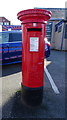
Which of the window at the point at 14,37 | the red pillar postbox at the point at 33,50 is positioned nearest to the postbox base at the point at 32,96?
the red pillar postbox at the point at 33,50

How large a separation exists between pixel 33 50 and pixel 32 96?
3.25ft

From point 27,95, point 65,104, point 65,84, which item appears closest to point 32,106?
point 27,95

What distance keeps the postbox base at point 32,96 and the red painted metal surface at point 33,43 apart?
86mm

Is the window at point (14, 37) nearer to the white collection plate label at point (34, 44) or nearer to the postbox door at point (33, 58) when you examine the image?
the postbox door at point (33, 58)

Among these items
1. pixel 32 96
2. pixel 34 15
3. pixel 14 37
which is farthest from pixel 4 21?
pixel 32 96

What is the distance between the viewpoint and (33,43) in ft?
6.30

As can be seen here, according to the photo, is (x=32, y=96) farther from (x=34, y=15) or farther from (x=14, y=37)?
(x=14, y=37)

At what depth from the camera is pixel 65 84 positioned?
3.25m

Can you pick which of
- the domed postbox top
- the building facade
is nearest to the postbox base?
the domed postbox top

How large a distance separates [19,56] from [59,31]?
812cm

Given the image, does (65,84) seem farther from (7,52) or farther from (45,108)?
(7,52)

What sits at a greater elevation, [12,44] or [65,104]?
[12,44]

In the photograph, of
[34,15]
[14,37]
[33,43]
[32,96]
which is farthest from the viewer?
[14,37]

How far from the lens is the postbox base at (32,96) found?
2105 mm
